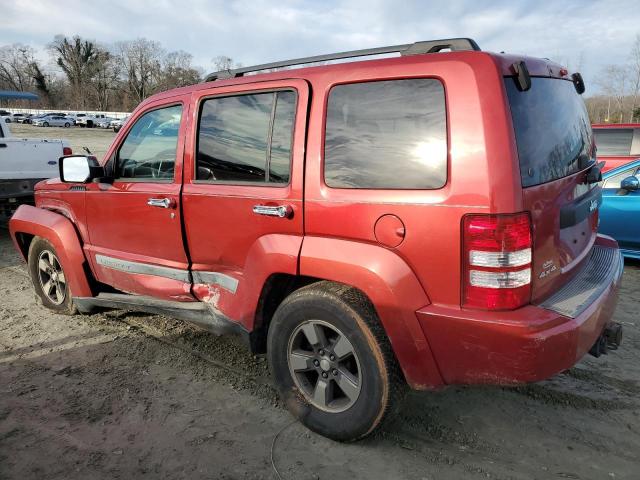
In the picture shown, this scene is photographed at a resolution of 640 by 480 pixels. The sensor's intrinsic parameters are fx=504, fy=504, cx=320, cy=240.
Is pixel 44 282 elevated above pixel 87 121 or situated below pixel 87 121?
below

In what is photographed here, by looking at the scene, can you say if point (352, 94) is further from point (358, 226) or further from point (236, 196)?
point (236, 196)

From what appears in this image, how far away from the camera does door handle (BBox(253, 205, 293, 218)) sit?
273 centimetres

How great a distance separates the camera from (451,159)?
2.23 m

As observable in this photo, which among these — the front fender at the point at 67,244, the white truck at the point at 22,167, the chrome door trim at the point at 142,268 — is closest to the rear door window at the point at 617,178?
the chrome door trim at the point at 142,268

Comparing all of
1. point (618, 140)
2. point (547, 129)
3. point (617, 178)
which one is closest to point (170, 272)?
point (547, 129)

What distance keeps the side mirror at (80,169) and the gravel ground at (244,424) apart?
4.36 feet

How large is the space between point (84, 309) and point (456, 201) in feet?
11.1

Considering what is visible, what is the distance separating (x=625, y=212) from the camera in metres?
5.89

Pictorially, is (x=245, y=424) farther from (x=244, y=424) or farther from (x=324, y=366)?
(x=324, y=366)

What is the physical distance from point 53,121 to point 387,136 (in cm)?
6076

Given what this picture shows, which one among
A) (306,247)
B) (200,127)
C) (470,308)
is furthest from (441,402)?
(200,127)

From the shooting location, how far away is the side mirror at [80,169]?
12.4 feet

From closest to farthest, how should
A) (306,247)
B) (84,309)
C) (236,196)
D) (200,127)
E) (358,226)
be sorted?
(358,226) → (306,247) → (236,196) → (200,127) → (84,309)

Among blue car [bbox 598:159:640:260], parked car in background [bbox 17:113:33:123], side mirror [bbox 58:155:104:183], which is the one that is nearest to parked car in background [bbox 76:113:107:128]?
parked car in background [bbox 17:113:33:123]
